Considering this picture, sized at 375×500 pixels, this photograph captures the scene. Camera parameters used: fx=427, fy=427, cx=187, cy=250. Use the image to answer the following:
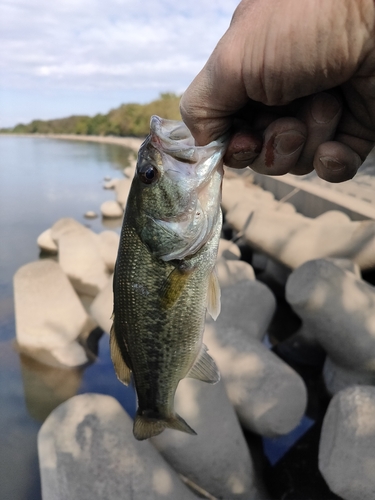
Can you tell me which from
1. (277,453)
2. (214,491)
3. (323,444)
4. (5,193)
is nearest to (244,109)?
(323,444)

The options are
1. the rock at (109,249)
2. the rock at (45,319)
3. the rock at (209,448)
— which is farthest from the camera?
the rock at (109,249)

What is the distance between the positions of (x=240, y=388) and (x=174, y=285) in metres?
2.14

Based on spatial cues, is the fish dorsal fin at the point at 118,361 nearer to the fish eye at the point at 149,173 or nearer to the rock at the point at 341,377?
the fish eye at the point at 149,173

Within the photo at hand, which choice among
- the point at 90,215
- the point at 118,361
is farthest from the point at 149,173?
the point at 90,215

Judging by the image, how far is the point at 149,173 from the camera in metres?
1.66

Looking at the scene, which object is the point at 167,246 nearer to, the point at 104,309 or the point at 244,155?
the point at 244,155

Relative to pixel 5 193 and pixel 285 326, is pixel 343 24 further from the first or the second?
pixel 5 193

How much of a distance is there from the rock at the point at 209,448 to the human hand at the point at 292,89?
2.02 meters

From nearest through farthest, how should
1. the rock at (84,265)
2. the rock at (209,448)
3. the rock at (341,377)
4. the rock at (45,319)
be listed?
the rock at (209,448) → the rock at (341,377) → the rock at (45,319) → the rock at (84,265)

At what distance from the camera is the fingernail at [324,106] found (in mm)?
1879

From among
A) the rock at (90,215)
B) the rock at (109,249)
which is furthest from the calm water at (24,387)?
the rock at (90,215)

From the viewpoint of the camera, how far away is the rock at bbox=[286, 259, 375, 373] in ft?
12.5

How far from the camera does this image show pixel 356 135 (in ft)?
6.72

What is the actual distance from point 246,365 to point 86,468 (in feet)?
4.82
